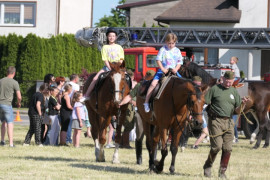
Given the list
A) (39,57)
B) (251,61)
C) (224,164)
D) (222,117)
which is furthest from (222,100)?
(251,61)

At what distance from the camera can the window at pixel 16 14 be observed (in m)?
49.3

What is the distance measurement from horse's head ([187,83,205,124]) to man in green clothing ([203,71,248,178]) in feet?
1.32

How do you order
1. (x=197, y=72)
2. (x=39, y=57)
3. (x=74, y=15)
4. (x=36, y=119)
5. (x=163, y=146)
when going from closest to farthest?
(x=163, y=146) → (x=197, y=72) → (x=36, y=119) → (x=39, y=57) → (x=74, y=15)

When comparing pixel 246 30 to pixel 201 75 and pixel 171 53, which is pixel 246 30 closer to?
pixel 201 75

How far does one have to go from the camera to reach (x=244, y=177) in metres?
12.0

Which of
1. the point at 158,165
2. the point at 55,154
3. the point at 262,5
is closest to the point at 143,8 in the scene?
the point at 262,5

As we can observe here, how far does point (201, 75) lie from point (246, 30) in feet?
50.0

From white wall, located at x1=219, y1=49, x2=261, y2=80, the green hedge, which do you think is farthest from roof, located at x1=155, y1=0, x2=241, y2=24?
the green hedge

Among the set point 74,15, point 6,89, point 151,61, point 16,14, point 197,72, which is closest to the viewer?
point 6,89

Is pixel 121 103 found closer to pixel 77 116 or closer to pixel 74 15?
pixel 77 116

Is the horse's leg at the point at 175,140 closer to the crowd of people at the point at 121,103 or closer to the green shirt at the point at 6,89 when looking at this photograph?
the crowd of people at the point at 121,103

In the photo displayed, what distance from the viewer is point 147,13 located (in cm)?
5812

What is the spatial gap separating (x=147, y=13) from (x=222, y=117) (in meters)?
46.6

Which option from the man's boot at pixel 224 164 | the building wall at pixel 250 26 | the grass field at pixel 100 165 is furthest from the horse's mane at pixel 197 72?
the building wall at pixel 250 26
